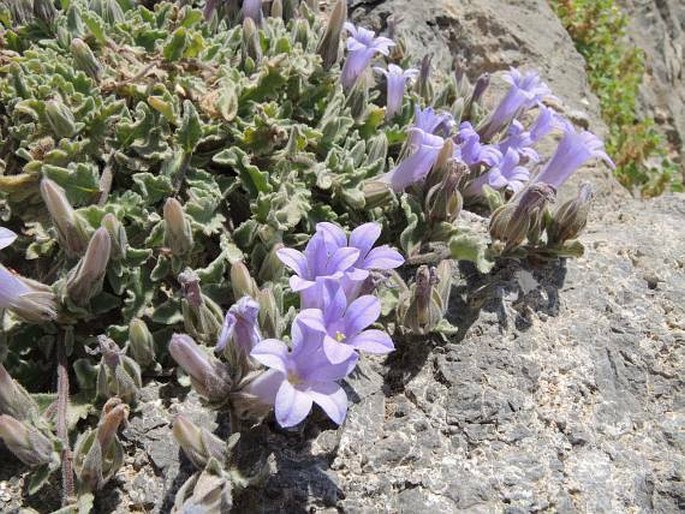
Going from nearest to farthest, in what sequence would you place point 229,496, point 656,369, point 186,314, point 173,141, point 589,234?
point 229,496 < point 186,314 < point 656,369 < point 173,141 < point 589,234

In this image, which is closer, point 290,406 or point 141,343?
point 290,406

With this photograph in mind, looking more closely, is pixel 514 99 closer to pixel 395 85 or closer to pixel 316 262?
pixel 395 85

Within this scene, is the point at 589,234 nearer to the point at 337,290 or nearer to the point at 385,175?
the point at 385,175

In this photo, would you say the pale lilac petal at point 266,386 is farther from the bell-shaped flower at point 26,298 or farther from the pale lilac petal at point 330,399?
the bell-shaped flower at point 26,298

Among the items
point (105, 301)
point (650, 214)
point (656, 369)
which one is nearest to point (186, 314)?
point (105, 301)

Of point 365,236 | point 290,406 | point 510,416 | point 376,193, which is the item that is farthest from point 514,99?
point 290,406

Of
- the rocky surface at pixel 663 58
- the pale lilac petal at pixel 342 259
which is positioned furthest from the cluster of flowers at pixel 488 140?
the rocky surface at pixel 663 58

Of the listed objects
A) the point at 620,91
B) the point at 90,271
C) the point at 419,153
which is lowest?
the point at 620,91
